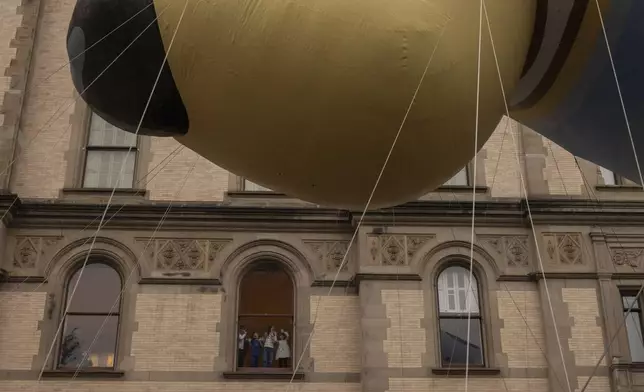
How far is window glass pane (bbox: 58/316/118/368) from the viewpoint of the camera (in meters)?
14.5

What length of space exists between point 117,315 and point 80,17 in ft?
33.6

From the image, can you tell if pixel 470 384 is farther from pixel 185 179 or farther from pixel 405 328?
pixel 185 179

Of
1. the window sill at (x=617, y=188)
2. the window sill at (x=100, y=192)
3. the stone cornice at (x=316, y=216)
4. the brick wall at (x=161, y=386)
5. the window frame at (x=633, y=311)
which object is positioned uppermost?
the window sill at (x=617, y=188)

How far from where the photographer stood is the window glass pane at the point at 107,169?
51.8 ft

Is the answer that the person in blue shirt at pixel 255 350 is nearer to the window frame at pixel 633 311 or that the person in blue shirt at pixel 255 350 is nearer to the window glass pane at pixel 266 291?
the window glass pane at pixel 266 291

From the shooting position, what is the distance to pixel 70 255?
14969mm

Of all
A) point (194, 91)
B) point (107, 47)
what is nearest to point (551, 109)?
point (194, 91)

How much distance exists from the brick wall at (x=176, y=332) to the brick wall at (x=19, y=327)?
1.69 meters

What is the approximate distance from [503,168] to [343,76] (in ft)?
39.0

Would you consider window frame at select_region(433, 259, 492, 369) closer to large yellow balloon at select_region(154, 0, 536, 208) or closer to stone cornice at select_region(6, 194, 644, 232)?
stone cornice at select_region(6, 194, 644, 232)

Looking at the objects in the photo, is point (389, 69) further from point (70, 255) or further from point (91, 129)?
point (91, 129)

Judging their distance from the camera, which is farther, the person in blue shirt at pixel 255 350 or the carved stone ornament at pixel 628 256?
the carved stone ornament at pixel 628 256

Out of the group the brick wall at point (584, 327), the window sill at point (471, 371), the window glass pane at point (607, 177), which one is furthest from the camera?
the window glass pane at point (607, 177)

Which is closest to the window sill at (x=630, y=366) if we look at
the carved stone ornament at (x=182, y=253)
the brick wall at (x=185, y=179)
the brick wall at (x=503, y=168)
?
the brick wall at (x=503, y=168)
